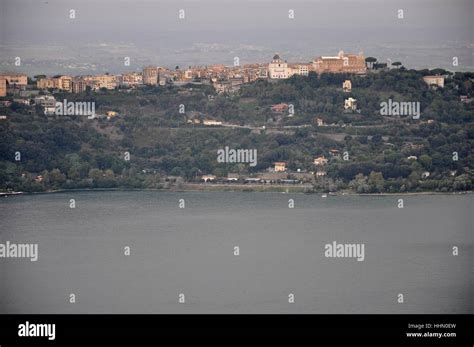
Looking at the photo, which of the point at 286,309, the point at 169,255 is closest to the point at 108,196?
the point at 169,255

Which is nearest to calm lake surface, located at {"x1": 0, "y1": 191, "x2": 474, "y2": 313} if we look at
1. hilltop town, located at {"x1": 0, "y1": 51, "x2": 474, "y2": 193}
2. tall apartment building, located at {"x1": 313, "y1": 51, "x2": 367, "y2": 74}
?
hilltop town, located at {"x1": 0, "y1": 51, "x2": 474, "y2": 193}

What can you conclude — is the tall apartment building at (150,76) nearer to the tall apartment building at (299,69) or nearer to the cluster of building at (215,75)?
the cluster of building at (215,75)

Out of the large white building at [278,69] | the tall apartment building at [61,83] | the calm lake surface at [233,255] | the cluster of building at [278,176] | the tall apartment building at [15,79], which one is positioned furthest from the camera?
the large white building at [278,69]

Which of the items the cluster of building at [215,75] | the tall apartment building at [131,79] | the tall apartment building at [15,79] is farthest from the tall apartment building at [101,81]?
the tall apartment building at [15,79]

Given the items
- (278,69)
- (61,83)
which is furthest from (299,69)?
(61,83)
